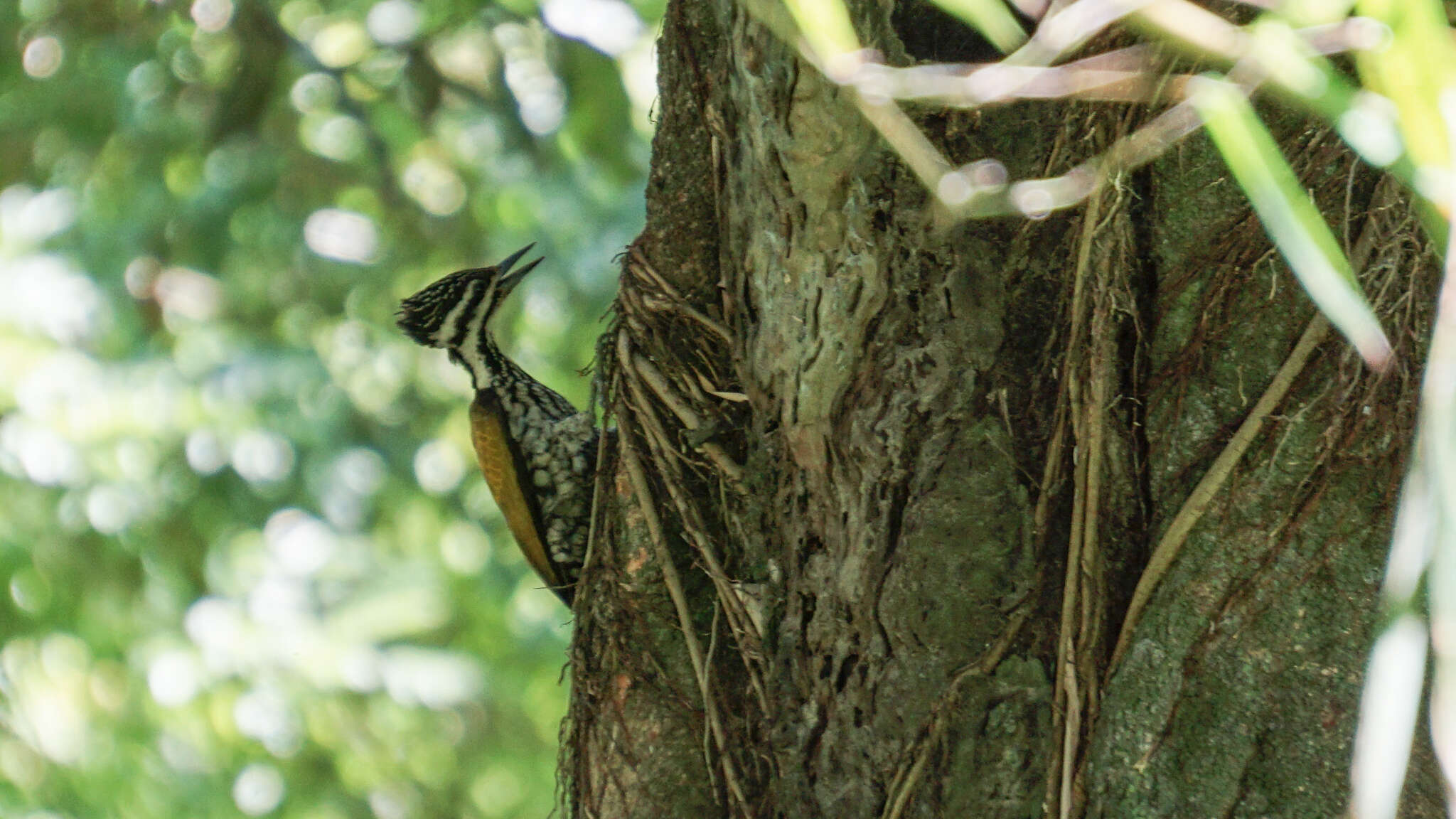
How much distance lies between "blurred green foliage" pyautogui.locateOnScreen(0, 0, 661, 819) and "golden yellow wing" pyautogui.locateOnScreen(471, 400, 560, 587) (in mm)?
841

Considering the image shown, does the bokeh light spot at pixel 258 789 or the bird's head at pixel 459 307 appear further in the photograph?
the bokeh light spot at pixel 258 789

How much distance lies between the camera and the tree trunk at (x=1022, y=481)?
1.82 metres

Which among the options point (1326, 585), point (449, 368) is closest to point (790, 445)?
point (1326, 585)

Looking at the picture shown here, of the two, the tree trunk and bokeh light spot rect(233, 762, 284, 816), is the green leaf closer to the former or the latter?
the tree trunk

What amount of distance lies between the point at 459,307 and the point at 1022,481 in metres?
2.90

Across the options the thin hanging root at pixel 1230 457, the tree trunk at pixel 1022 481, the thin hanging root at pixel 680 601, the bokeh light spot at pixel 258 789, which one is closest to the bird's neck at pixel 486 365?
the bokeh light spot at pixel 258 789

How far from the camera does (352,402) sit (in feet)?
17.9

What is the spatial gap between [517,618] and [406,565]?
18.3 inches

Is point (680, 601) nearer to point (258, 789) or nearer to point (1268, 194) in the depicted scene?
point (1268, 194)

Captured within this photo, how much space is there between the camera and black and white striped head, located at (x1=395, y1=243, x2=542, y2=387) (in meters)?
4.64

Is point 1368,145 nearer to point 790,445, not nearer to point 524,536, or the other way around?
point 790,445

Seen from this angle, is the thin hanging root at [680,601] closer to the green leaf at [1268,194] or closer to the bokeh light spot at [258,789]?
the green leaf at [1268,194]

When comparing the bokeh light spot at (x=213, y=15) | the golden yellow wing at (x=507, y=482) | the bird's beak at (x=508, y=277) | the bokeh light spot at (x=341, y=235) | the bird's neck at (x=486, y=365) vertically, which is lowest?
the golden yellow wing at (x=507, y=482)

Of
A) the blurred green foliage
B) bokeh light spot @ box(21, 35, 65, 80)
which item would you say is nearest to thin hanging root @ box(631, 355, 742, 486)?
the blurred green foliage
